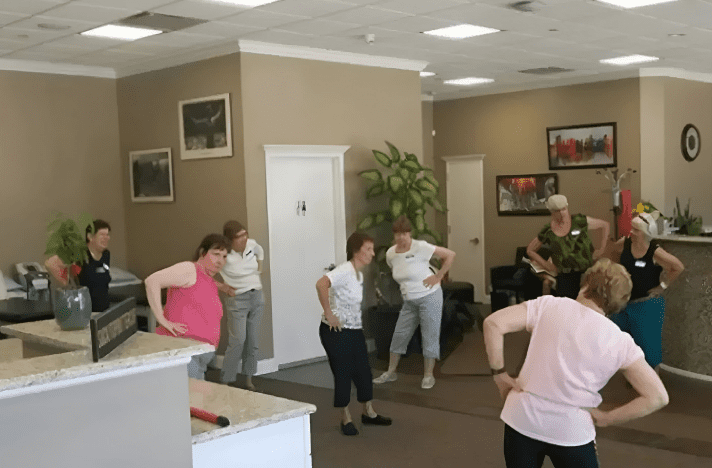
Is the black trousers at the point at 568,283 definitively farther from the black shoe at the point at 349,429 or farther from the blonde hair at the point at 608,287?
the blonde hair at the point at 608,287

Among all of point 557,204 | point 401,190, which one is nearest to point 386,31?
point 401,190

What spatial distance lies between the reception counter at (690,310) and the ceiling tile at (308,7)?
10.5 feet

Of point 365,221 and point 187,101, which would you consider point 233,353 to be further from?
point 187,101

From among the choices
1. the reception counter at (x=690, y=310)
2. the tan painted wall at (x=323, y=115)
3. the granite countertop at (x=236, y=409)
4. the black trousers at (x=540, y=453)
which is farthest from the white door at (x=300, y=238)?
the black trousers at (x=540, y=453)

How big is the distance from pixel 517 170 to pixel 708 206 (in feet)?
8.85

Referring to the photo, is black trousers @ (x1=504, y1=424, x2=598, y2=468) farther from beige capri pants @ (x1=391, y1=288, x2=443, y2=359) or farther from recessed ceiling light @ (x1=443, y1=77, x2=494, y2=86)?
recessed ceiling light @ (x1=443, y1=77, x2=494, y2=86)

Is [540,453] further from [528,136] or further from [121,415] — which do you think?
[528,136]

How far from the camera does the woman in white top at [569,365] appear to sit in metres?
2.60

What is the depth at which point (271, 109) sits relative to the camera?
7477 mm

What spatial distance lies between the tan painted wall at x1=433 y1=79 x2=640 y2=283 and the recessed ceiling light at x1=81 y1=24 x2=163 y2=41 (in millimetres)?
5917

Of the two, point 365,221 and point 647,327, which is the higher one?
point 365,221

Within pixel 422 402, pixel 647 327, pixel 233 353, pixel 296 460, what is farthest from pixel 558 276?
pixel 296 460

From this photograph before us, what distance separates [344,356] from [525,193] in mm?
6463

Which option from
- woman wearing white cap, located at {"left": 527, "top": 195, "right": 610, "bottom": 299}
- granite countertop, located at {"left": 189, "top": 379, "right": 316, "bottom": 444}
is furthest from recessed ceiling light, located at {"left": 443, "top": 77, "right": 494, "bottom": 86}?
granite countertop, located at {"left": 189, "top": 379, "right": 316, "bottom": 444}
